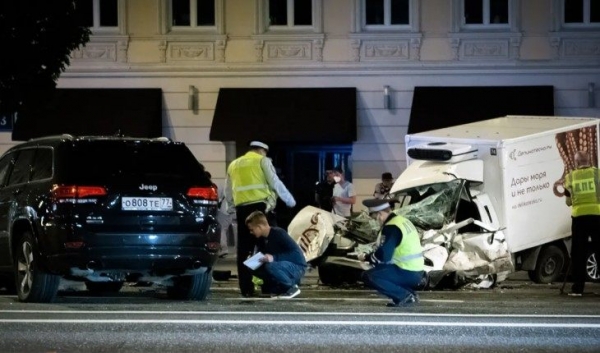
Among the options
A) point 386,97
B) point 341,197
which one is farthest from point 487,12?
point 341,197

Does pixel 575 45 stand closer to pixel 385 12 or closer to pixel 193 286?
pixel 385 12

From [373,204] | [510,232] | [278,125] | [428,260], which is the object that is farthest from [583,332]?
[278,125]

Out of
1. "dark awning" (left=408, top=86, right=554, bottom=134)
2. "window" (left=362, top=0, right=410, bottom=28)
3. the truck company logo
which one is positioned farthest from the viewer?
"window" (left=362, top=0, right=410, bottom=28)

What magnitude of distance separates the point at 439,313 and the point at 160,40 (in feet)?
50.4

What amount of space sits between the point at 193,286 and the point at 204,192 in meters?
1.06

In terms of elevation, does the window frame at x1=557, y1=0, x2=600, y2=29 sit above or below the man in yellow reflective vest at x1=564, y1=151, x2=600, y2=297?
above

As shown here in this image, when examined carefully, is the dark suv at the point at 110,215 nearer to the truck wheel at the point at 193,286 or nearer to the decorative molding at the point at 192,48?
the truck wheel at the point at 193,286

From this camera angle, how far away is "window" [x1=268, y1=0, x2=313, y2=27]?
26.6 metres

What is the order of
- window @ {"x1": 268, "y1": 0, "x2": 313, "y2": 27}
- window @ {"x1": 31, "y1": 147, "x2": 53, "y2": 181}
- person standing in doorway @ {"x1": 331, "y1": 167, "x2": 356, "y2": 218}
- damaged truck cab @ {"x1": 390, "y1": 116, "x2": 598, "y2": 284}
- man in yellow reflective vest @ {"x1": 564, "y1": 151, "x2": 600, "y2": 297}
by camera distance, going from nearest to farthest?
1. window @ {"x1": 31, "y1": 147, "x2": 53, "y2": 181}
2. man in yellow reflective vest @ {"x1": 564, "y1": 151, "x2": 600, "y2": 297}
3. damaged truck cab @ {"x1": 390, "y1": 116, "x2": 598, "y2": 284}
4. person standing in doorway @ {"x1": 331, "y1": 167, "x2": 356, "y2": 218}
5. window @ {"x1": 268, "y1": 0, "x2": 313, "y2": 27}

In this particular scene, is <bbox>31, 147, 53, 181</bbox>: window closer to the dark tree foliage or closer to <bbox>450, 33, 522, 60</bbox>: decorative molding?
the dark tree foliage

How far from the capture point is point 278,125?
25875 millimetres

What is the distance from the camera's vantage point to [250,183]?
596 inches

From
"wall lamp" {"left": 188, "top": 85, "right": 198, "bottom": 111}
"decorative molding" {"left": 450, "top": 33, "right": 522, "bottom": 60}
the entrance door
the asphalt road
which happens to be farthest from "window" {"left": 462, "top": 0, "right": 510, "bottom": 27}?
the asphalt road

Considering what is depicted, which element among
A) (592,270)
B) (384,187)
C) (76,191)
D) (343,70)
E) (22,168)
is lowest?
(592,270)
